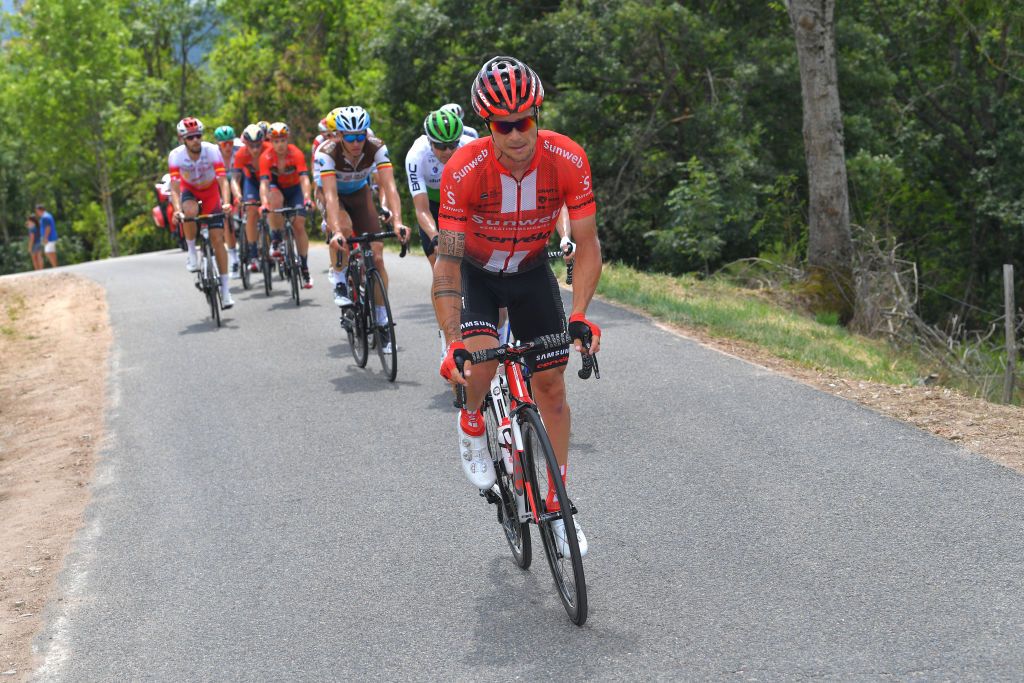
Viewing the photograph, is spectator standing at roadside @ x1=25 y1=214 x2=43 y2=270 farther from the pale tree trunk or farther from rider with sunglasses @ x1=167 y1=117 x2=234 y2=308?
the pale tree trunk

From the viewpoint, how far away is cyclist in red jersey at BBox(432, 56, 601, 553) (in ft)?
16.5

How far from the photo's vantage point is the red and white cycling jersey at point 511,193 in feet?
17.1

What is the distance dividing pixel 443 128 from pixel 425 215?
774mm

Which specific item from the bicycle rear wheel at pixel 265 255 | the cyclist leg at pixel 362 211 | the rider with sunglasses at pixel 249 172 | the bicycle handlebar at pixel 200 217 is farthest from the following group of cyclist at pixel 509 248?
the bicycle rear wheel at pixel 265 255

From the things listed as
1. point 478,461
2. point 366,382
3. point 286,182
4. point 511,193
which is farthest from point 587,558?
point 286,182

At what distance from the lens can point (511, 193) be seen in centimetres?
528

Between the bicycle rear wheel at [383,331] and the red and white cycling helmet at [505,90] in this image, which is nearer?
the red and white cycling helmet at [505,90]

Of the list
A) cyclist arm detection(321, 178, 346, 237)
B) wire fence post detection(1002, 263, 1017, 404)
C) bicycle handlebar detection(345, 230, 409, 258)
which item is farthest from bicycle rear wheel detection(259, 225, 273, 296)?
wire fence post detection(1002, 263, 1017, 404)

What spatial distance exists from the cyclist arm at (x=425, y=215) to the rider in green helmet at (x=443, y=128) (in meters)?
0.61

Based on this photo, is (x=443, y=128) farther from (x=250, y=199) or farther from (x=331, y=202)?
(x=250, y=199)

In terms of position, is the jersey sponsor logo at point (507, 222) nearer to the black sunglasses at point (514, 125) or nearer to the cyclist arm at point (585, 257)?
the cyclist arm at point (585, 257)

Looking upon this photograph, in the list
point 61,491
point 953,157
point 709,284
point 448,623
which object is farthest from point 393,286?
point 953,157

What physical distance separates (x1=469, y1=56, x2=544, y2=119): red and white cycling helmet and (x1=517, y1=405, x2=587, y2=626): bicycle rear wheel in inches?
51.2

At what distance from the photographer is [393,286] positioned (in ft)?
53.4
